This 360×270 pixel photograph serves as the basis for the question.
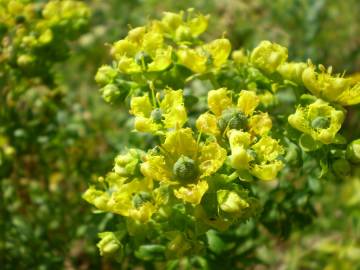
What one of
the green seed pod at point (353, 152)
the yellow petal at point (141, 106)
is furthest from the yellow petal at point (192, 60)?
the green seed pod at point (353, 152)

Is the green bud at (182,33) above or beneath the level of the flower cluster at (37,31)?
above

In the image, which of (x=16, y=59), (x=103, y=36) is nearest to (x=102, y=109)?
(x=103, y=36)

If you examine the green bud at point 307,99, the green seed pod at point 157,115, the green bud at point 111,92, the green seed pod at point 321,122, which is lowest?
the green bud at point 111,92

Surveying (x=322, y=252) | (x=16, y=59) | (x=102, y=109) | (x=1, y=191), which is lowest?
(x=322, y=252)

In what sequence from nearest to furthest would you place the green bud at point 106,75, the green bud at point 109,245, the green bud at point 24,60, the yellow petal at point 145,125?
1. the yellow petal at point 145,125
2. the green bud at point 109,245
3. the green bud at point 106,75
4. the green bud at point 24,60

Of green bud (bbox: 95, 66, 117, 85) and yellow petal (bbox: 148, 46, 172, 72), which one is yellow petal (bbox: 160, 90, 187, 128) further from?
green bud (bbox: 95, 66, 117, 85)

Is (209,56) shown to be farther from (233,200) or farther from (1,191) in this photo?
(1,191)

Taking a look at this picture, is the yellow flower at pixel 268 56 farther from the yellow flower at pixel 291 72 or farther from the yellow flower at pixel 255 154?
the yellow flower at pixel 255 154
